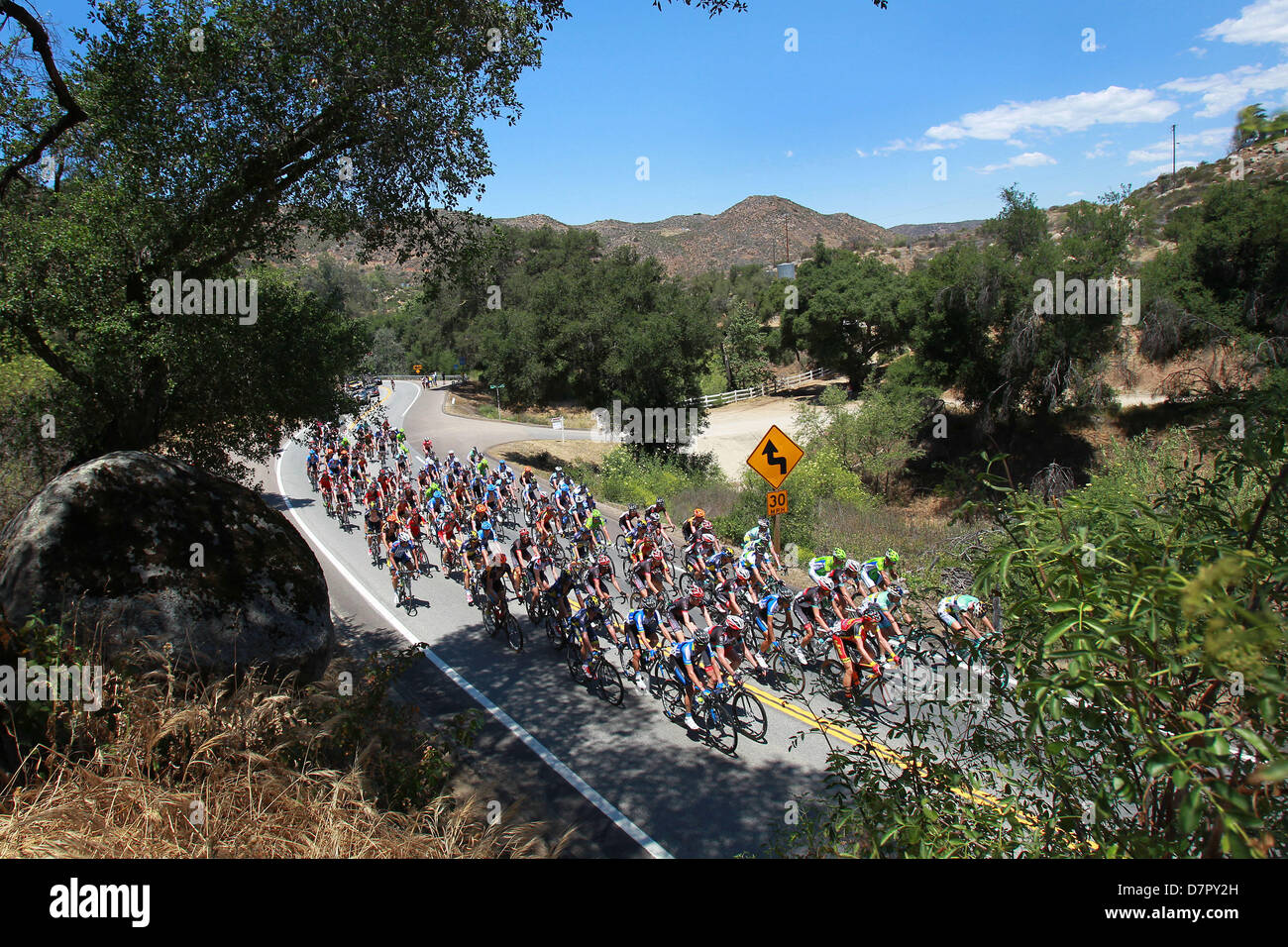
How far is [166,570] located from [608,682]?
5753 mm

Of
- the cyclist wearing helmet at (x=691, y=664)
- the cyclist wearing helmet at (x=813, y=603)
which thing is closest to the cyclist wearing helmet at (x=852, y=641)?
the cyclist wearing helmet at (x=813, y=603)

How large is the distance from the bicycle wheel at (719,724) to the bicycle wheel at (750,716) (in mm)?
102

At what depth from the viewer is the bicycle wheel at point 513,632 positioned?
12613 mm

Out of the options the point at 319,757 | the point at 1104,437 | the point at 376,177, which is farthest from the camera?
the point at 1104,437

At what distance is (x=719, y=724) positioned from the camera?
9102 mm

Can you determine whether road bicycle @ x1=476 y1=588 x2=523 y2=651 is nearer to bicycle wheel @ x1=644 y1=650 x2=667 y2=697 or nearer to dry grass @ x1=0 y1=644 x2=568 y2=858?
bicycle wheel @ x1=644 y1=650 x2=667 y2=697

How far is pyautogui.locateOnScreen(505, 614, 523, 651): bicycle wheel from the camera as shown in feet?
41.4

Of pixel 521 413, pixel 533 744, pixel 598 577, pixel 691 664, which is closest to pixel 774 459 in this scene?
pixel 598 577

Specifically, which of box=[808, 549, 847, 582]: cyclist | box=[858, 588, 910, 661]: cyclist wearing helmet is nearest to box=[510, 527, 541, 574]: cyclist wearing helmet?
box=[808, 549, 847, 582]: cyclist

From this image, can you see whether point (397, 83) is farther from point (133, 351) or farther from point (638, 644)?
point (638, 644)

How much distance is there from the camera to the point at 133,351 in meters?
9.23

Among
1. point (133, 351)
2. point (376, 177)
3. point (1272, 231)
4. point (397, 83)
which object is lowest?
point (133, 351)
